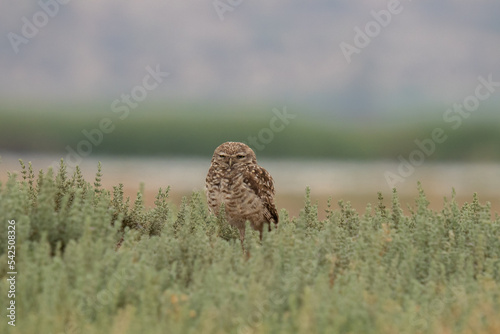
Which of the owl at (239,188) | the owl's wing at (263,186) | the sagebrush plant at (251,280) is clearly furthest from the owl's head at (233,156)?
the sagebrush plant at (251,280)

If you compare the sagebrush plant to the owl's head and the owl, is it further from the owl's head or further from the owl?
the owl's head

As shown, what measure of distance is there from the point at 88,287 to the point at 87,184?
12.9ft

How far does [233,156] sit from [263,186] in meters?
0.58

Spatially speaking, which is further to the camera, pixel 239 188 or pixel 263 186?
pixel 263 186

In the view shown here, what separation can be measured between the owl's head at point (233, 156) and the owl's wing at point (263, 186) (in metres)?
0.17

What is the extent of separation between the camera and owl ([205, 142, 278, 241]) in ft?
30.3

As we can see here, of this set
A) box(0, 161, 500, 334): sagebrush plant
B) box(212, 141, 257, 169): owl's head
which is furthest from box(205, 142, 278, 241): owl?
box(0, 161, 500, 334): sagebrush plant

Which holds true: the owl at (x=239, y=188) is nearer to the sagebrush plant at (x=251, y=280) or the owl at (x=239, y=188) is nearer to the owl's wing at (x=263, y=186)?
the owl's wing at (x=263, y=186)

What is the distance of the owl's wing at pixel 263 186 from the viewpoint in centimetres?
930

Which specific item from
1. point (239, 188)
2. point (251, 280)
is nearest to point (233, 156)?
point (239, 188)

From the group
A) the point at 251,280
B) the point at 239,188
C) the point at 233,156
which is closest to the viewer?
the point at 251,280

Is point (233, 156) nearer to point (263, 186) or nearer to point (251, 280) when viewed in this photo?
point (263, 186)

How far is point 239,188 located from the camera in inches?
362

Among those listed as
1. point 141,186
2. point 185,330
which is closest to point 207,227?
point 141,186
